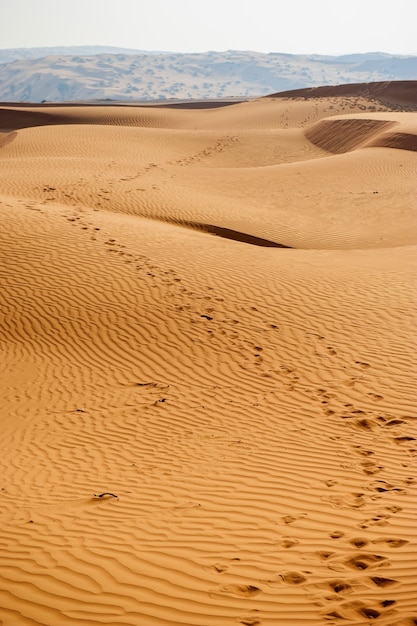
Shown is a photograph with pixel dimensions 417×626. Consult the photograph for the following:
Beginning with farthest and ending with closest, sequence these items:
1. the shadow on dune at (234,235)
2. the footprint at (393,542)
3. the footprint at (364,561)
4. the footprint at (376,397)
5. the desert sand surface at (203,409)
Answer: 1. the shadow on dune at (234,235)
2. the footprint at (376,397)
3. the footprint at (393,542)
4. the footprint at (364,561)
5. the desert sand surface at (203,409)

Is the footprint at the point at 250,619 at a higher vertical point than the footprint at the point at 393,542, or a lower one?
lower

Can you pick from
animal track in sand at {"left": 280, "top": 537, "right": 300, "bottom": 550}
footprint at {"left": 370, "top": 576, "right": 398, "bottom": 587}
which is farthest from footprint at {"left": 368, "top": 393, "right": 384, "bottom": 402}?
footprint at {"left": 370, "top": 576, "right": 398, "bottom": 587}

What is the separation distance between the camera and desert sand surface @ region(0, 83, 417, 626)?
4352mm

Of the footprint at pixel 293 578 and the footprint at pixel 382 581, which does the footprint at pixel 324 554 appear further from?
the footprint at pixel 382 581

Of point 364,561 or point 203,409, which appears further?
point 203,409

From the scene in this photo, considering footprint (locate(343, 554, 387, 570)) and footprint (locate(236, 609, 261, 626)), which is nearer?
footprint (locate(236, 609, 261, 626))

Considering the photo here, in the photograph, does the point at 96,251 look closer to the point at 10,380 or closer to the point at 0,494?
the point at 10,380

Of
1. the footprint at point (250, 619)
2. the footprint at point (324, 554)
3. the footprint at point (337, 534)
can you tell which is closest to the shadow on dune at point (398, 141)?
the footprint at point (337, 534)

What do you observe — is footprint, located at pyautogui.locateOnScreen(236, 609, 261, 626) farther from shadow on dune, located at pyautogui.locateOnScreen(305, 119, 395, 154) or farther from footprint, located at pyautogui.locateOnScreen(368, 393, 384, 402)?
shadow on dune, located at pyautogui.locateOnScreen(305, 119, 395, 154)

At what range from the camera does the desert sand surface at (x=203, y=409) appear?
14.3ft

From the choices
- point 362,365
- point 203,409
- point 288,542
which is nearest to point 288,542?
point 288,542

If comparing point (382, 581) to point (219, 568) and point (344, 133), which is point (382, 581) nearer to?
point (219, 568)

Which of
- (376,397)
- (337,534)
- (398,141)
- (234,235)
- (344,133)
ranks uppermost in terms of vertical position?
(344,133)

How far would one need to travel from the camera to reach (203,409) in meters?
8.23
